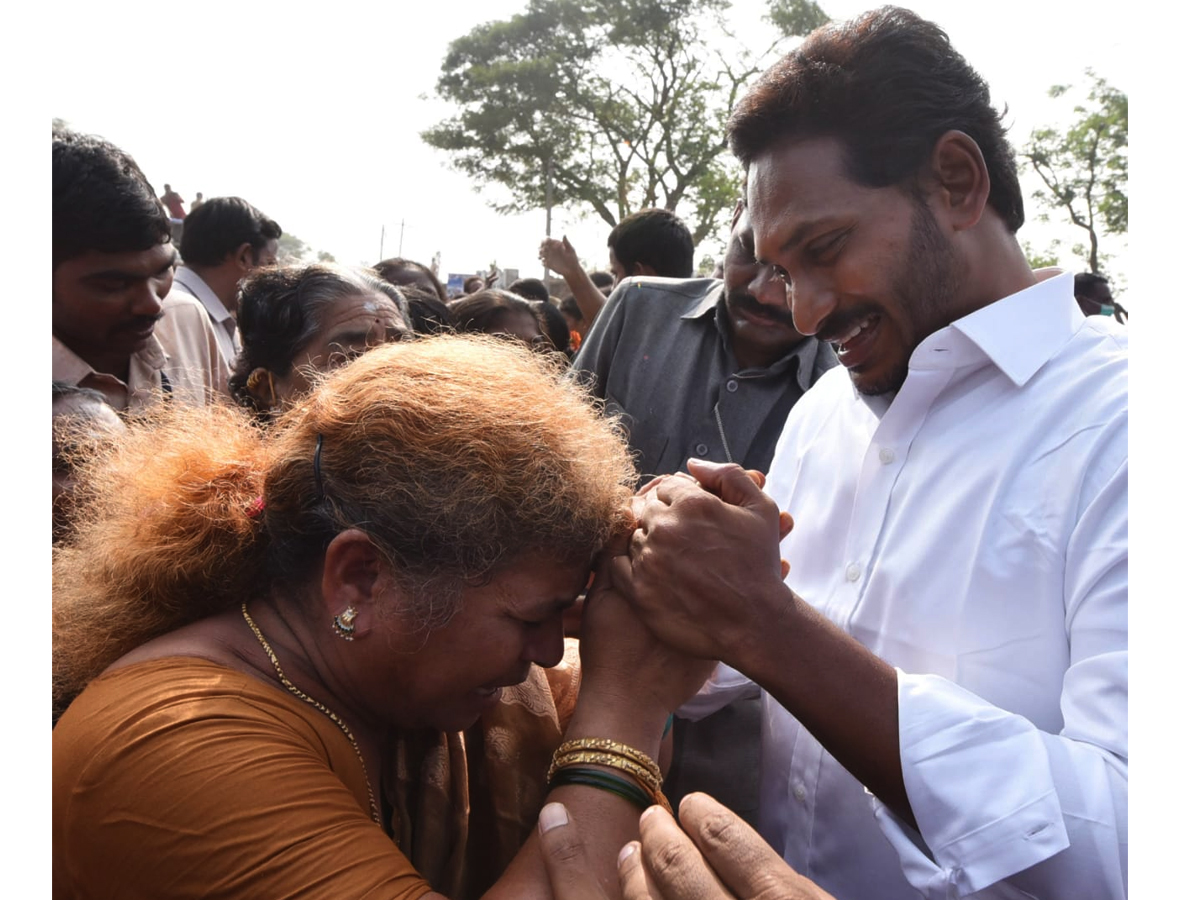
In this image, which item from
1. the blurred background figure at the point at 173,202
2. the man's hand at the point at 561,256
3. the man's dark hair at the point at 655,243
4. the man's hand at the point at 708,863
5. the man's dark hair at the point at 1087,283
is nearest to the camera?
the man's hand at the point at 708,863

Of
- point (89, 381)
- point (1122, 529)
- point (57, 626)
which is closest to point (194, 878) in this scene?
point (57, 626)

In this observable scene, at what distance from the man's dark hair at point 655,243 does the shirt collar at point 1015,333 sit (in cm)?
383

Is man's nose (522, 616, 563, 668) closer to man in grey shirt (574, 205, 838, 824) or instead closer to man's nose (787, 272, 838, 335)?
man's nose (787, 272, 838, 335)

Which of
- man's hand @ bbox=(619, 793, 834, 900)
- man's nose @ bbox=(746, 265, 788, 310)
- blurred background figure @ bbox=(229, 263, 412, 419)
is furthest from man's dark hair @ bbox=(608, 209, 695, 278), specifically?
man's hand @ bbox=(619, 793, 834, 900)

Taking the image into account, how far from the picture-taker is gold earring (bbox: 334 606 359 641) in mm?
1941

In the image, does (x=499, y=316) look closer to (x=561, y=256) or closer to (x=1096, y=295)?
(x=561, y=256)

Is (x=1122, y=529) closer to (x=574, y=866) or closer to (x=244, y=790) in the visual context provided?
(x=574, y=866)

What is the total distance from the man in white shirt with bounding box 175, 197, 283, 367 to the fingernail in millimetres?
4399

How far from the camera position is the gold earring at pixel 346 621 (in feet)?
6.37

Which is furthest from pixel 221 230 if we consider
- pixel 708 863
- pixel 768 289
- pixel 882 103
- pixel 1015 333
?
pixel 708 863

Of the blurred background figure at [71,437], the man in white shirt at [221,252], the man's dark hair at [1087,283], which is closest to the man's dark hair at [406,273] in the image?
the man in white shirt at [221,252]

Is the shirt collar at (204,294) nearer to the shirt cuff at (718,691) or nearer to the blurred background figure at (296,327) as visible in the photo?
the blurred background figure at (296,327)

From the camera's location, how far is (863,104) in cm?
223

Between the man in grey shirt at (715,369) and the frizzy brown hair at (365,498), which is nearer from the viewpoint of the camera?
the frizzy brown hair at (365,498)
